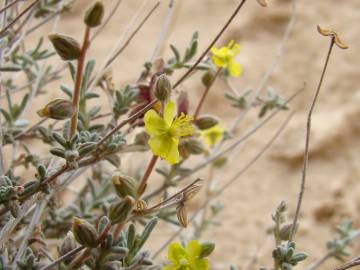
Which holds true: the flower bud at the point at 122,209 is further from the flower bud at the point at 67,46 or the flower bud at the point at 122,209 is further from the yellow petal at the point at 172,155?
the flower bud at the point at 67,46

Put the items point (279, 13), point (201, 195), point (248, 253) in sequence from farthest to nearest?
point (279, 13), point (201, 195), point (248, 253)

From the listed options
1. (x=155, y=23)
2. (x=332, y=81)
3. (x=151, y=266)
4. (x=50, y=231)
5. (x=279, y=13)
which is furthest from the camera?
(x=155, y=23)

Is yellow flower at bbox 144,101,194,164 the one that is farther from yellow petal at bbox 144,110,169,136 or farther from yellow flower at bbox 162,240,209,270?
yellow flower at bbox 162,240,209,270

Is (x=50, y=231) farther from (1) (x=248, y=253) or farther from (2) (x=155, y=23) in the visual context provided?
(2) (x=155, y=23)

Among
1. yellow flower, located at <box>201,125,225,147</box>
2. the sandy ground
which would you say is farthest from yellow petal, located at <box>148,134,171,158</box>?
the sandy ground

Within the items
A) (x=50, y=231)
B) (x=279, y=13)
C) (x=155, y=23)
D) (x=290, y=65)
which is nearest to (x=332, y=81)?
(x=290, y=65)

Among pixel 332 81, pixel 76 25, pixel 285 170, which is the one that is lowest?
pixel 285 170

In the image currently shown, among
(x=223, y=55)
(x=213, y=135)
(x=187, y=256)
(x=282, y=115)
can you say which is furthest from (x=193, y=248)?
(x=282, y=115)
